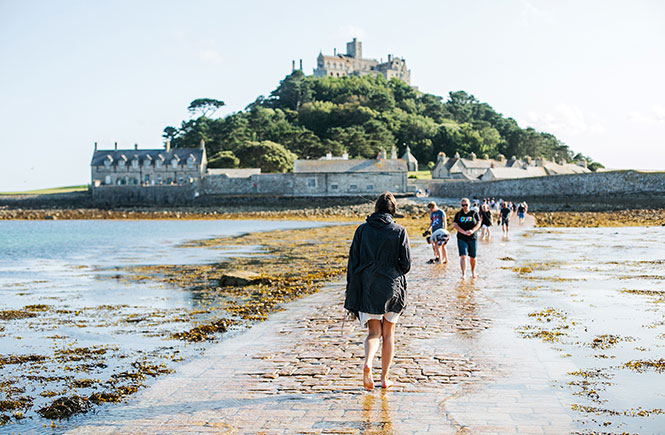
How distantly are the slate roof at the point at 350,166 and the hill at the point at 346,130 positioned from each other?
15521 mm

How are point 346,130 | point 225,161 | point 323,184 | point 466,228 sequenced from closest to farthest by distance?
point 466,228 < point 323,184 < point 225,161 < point 346,130

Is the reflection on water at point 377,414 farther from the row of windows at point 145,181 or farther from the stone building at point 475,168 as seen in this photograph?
the row of windows at point 145,181

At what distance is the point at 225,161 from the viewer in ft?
298

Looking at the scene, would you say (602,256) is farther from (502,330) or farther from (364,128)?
(364,128)

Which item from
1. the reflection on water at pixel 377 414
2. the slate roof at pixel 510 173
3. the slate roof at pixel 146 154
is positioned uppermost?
the slate roof at pixel 146 154

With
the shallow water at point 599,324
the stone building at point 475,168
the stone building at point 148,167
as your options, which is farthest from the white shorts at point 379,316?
the stone building at point 148,167

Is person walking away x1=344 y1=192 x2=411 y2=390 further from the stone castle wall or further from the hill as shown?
the hill

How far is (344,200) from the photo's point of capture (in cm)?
6794

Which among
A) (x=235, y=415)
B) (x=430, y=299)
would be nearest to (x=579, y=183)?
(x=430, y=299)

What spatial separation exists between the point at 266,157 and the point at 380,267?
272ft

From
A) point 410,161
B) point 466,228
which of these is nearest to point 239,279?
point 466,228

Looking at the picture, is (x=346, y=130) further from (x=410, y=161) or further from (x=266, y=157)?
(x=266, y=157)

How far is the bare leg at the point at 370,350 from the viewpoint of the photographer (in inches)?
227

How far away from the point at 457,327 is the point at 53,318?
262 inches
